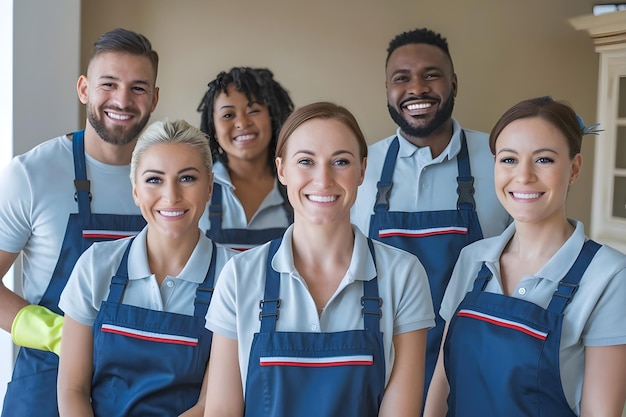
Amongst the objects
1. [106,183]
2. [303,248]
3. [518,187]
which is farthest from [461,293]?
[106,183]

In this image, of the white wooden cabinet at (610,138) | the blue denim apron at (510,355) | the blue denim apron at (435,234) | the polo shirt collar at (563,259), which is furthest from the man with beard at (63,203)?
the white wooden cabinet at (610,138)

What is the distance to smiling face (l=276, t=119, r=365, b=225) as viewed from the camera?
5.72 feet

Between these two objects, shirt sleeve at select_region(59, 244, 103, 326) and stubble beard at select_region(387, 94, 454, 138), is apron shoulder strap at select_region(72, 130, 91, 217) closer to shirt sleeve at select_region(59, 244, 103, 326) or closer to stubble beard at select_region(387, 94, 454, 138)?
shirt sleeve at select_region(59, 244, 103, 326)

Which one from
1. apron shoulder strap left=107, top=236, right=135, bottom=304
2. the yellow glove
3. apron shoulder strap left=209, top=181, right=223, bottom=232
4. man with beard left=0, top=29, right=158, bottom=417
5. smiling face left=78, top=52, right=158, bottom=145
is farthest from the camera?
apron shoulder strap left=209, top=181, right=223, bottom=232

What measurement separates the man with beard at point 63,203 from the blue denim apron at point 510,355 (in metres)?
1.10

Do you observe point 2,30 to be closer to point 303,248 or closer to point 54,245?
point 54,245

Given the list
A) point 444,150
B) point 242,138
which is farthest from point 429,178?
point 242,138

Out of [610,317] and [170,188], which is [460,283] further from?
[170,188]

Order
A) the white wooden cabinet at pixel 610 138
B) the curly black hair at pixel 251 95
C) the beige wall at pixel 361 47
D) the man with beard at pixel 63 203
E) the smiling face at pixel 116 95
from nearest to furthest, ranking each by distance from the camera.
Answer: the man with beard at pixel 63 203
the smiling face at pixel 116 95
the curly black hair at pixel 251 95
the beige wall at pixel 361 47
the white wooden cabinet at pixel 610 138

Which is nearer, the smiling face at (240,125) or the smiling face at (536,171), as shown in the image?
the smiling face at (536,171)

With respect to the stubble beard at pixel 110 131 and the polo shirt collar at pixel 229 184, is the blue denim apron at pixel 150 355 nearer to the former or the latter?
the stubble beard at pixel 110 131

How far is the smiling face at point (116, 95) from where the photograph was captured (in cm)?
236

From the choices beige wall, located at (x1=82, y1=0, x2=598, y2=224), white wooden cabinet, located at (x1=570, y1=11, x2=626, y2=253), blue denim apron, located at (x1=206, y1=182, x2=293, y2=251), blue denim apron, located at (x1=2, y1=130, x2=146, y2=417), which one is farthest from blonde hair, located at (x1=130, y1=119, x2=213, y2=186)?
white wooden cabinet, located at (x1=570, y1=11, x2=626, y2=253)

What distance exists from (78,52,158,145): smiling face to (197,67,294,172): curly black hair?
42 cm
